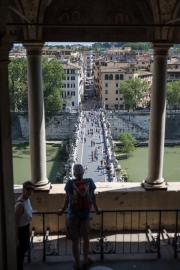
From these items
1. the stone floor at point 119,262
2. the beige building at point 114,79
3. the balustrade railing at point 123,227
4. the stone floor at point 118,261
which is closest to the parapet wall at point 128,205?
the balustrade railing at point 123,227

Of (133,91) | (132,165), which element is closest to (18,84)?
(133,91)

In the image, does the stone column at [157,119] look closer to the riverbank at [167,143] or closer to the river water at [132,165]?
the river water at [132,165]

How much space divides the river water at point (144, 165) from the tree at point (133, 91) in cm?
1066

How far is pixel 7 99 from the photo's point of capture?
3225 millimetres

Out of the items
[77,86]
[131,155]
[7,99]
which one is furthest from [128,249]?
[77,86]

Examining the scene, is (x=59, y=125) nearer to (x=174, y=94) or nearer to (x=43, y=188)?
(x=174, y=94)

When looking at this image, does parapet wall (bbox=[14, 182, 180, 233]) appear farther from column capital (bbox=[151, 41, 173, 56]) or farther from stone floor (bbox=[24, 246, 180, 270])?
column capital (bbox=[151, 41, 173, 56])

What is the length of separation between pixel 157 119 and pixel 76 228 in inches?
103

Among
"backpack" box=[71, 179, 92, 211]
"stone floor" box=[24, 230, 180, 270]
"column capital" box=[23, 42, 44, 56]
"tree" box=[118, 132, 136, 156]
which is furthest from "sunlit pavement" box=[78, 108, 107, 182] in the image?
"backpack" box=[71, 179, 92, 211]

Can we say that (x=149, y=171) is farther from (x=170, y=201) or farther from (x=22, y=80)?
(x=22, y=80)

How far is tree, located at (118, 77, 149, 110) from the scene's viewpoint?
54.5 metres

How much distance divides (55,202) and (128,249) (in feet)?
4.46

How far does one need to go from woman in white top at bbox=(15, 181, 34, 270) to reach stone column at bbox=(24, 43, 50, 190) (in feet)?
6.60

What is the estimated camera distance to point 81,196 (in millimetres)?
4023
